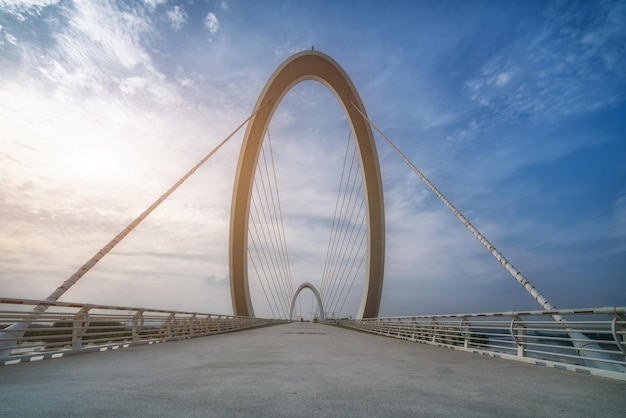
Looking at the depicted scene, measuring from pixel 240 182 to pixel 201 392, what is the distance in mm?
28190

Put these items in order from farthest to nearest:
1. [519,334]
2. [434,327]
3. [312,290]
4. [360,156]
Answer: [312,290] → [360,156] → [434,327] → [519,334]

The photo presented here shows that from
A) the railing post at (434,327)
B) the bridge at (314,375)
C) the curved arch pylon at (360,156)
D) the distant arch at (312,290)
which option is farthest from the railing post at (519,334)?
the distant arch at (312,290)

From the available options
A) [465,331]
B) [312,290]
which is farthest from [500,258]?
[312,290]

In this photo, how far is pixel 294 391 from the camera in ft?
12.4

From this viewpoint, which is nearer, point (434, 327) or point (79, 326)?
point (79, 326)

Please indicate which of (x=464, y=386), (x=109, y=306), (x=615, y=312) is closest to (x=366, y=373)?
(x=464, y=386)

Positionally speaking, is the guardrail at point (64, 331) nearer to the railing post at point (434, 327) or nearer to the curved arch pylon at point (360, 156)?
the railing post at point (434, 327)

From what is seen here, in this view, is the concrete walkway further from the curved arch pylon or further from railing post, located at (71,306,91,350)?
the curved arch pylon

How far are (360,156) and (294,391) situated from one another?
30.0 meters

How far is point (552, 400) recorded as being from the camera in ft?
11.9

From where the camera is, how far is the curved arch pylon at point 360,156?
101ft

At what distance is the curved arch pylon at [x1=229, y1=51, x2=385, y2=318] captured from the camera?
30.9 meters

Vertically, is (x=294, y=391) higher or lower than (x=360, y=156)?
lower

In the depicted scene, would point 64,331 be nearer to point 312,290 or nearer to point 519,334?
point 519,334
